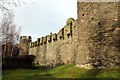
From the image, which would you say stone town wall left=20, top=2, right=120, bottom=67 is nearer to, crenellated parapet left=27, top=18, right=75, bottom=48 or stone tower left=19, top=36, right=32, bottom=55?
crenellated parapet left=27, top=18, right=75, bottom=48

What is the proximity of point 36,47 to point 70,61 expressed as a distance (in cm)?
1437

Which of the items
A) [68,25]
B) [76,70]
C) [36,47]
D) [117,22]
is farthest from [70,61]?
[36,47]

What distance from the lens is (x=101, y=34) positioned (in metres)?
17.2

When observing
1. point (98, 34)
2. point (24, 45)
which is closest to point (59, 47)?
point (98, 34)

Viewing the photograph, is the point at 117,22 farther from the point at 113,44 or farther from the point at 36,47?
the point at 36,47

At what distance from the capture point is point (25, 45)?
46.7 metres

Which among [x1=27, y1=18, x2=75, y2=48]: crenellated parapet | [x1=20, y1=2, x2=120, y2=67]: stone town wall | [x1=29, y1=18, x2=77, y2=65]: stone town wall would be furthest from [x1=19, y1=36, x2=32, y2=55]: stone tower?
[x1=20, y1=2, x2=120, y2=67]: stone town wall

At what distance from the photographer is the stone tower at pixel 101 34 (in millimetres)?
16953

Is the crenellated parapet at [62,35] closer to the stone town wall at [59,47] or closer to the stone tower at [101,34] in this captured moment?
the stone town wall at [59,47]

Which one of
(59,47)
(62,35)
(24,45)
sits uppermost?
(24,45)

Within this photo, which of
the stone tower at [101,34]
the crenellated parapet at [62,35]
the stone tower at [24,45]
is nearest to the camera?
the stone tower at [101,34]

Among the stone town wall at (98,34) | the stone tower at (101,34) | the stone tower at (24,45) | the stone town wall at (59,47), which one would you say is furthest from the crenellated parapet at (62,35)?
the stone tower at (24,45)

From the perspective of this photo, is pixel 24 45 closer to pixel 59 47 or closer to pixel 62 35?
pixel 59 47

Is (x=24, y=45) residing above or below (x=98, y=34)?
above
